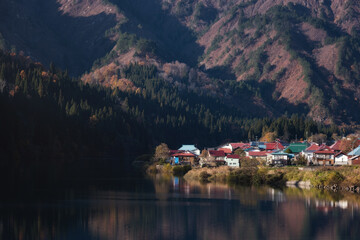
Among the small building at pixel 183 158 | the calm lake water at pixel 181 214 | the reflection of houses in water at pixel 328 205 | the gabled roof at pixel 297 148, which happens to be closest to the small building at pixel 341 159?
the gabled roof at pixel 297 148

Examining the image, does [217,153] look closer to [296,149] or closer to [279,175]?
[296,149]

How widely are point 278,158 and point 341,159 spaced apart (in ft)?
53.0

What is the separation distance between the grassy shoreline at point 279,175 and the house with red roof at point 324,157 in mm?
21548

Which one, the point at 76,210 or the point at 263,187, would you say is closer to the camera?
the point at 76,210

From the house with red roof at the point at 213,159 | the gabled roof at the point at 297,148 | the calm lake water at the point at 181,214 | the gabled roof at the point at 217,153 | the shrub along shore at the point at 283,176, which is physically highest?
the gabled roof at the point at 297,148

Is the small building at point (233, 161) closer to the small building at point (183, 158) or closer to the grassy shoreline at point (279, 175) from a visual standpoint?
the grassy shoreline at point (279, 175)

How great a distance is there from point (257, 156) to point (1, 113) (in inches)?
2711

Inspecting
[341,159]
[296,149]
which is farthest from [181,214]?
[296,149]

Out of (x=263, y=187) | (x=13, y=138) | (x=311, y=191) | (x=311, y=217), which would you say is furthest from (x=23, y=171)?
(x=311, y=217)

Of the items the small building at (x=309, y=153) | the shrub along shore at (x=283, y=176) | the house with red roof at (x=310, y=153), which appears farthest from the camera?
the small building at (x=309, y=153)

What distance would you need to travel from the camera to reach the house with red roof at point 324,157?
138375 mm

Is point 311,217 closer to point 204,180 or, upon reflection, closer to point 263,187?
point 263,187

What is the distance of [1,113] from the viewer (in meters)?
165

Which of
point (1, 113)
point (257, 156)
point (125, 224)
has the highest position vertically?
point (1, 113)
